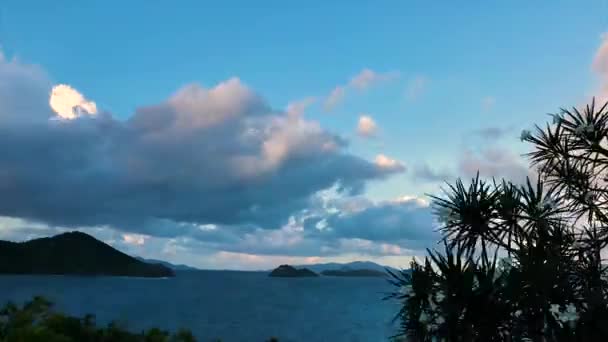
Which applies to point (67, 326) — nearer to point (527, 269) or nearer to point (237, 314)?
point (527, 269)

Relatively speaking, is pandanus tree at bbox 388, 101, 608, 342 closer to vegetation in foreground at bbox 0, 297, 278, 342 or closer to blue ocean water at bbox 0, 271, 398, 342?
vegetation in foreground at bbox 0, 297, 278, 342

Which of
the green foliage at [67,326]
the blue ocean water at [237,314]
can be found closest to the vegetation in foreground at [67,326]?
the green foliage at [67,326]

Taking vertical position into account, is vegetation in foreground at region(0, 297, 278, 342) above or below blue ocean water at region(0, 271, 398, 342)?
above

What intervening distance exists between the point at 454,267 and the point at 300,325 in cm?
5980

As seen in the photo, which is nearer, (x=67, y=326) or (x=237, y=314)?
(x=67, y=326)

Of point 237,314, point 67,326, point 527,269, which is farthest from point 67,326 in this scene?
point 237,314

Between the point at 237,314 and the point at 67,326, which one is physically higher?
the point at 67,326

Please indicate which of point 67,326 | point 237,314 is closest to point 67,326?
point 67,326

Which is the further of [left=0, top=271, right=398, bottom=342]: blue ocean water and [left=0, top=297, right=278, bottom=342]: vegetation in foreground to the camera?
[left=0, top=271, right=398, bottom=342]: blue ocean water

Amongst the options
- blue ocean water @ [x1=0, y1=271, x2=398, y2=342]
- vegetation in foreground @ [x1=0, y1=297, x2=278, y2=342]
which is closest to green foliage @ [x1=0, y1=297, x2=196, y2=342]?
vegetation in foreground @ [x1=0, y1=297, x2=278, y2=342]

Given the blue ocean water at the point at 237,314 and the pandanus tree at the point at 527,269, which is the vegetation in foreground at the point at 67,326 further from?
the blue ocean water at the point at 237,314

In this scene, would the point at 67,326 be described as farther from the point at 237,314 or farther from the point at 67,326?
the point at 237,314

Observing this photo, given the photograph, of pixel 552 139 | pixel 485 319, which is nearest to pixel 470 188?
pixel 552 139

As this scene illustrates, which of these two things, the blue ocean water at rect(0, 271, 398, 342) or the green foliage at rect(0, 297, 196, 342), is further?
the blue ocean water at rect(0, 271, 398, 342)
